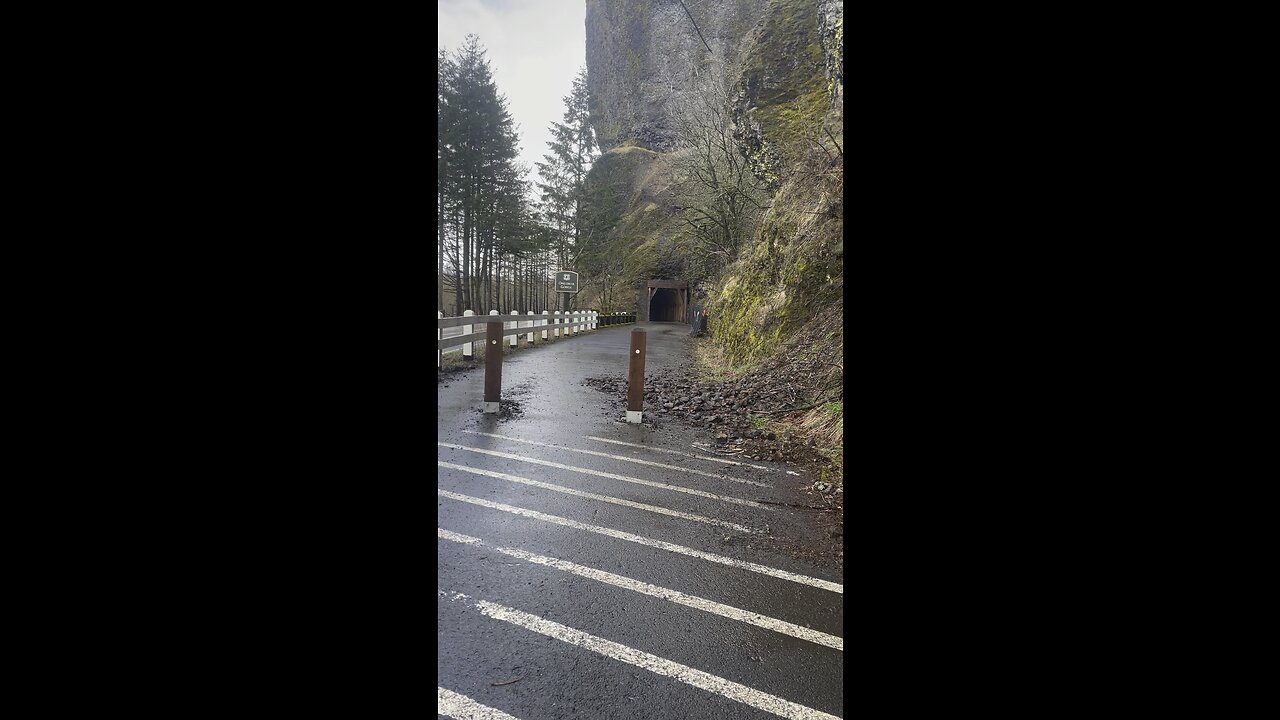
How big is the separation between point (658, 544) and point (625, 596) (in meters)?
0.62

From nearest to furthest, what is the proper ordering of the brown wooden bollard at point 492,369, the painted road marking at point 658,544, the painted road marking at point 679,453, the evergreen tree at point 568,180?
the painted road marking at point 658,544
the painted road marking at point 679,453
the brown wooden bollard at point 492,369
the evergreen tree at point 568,180

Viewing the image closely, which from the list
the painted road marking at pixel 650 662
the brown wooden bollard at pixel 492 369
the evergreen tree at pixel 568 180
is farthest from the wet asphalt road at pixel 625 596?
the evergreen tree at pixel 568 180

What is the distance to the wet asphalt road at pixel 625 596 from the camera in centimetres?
186

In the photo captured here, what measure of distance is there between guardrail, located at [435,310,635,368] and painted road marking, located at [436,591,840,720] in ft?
4.40

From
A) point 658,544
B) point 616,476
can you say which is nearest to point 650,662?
point 658,544

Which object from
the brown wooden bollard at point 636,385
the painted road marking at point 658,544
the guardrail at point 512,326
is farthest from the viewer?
the guardrail at point 512,326

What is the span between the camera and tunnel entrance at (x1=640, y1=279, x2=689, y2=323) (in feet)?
127

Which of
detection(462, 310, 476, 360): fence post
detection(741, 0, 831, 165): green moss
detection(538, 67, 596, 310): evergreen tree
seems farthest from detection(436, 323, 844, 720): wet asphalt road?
detection(538, 67, 596, 310): evergreen tree

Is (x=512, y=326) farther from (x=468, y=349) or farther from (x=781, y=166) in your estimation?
(x=781, y=166)

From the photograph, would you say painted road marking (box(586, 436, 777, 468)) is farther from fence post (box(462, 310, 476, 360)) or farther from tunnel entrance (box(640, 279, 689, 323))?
tunnel entrance (box(640, 279, 689, 323))

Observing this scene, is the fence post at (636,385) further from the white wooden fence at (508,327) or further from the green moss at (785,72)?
the green moss at (785,72)

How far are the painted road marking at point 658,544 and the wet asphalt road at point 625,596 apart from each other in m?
0.02
